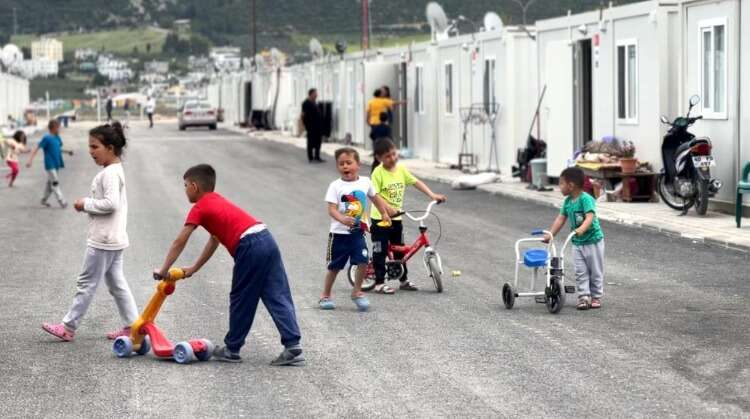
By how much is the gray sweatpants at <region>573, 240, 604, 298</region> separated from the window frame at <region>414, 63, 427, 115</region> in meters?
25.3

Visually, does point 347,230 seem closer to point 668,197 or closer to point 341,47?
point 668,197

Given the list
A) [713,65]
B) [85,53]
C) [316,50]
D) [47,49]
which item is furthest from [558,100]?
[85,53]

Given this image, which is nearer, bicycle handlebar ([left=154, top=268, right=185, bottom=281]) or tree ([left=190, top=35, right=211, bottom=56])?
bicycle handlebar ([left=154, top=268, right=185, bottom=281])

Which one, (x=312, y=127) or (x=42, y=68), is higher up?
(x=42, y=68)

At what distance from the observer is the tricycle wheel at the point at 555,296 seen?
1184 cm

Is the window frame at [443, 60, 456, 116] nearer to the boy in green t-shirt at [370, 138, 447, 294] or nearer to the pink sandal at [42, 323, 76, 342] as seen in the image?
the boy in green t-shirt at [370, 138, 447, 294]

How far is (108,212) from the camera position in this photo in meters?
10.8

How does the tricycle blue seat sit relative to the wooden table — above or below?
below

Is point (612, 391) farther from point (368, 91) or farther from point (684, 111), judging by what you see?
point (368, 91)

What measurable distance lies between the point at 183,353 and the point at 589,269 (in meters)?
3.90

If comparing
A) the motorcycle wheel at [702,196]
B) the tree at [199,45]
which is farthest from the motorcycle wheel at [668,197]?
the tree at [199,45]

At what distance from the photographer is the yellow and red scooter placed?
9.85m

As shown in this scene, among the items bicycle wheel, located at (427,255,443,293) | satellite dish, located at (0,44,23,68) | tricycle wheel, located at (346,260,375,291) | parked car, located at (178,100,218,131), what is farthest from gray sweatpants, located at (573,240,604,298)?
satellite dish, located at (0,44,23,68)

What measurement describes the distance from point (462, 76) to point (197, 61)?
14359cm
